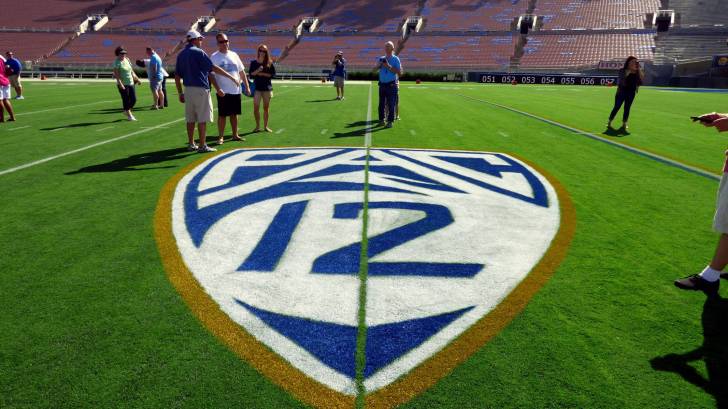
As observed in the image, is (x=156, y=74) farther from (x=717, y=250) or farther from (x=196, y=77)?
(x=717, y=250)

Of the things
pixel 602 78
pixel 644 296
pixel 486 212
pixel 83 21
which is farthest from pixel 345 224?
pixel 83 21

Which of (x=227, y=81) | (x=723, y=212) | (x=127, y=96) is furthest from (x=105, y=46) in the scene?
(x=723, y=212)

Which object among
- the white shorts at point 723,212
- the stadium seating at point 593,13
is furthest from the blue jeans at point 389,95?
the stadium seating at point 593,13

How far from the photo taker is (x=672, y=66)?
37969 mm

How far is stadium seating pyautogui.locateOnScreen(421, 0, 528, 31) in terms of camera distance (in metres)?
54.8

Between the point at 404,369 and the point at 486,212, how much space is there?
267 cm

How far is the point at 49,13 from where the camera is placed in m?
59.4

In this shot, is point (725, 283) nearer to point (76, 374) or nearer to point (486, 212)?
point (486, 212)

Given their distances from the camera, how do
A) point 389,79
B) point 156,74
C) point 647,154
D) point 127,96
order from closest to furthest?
1. point 647,154
2. point 389,79
3. point 127,96
4. point 156,74

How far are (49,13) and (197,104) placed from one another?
69.5m

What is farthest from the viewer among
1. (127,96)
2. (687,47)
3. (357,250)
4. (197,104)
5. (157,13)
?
(157,13)

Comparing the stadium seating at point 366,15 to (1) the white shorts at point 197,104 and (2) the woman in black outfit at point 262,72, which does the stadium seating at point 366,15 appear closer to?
(2) the woman in black outfit at point 262,72

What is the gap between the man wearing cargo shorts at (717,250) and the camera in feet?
9.50

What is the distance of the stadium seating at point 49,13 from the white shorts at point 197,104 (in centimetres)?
6425
